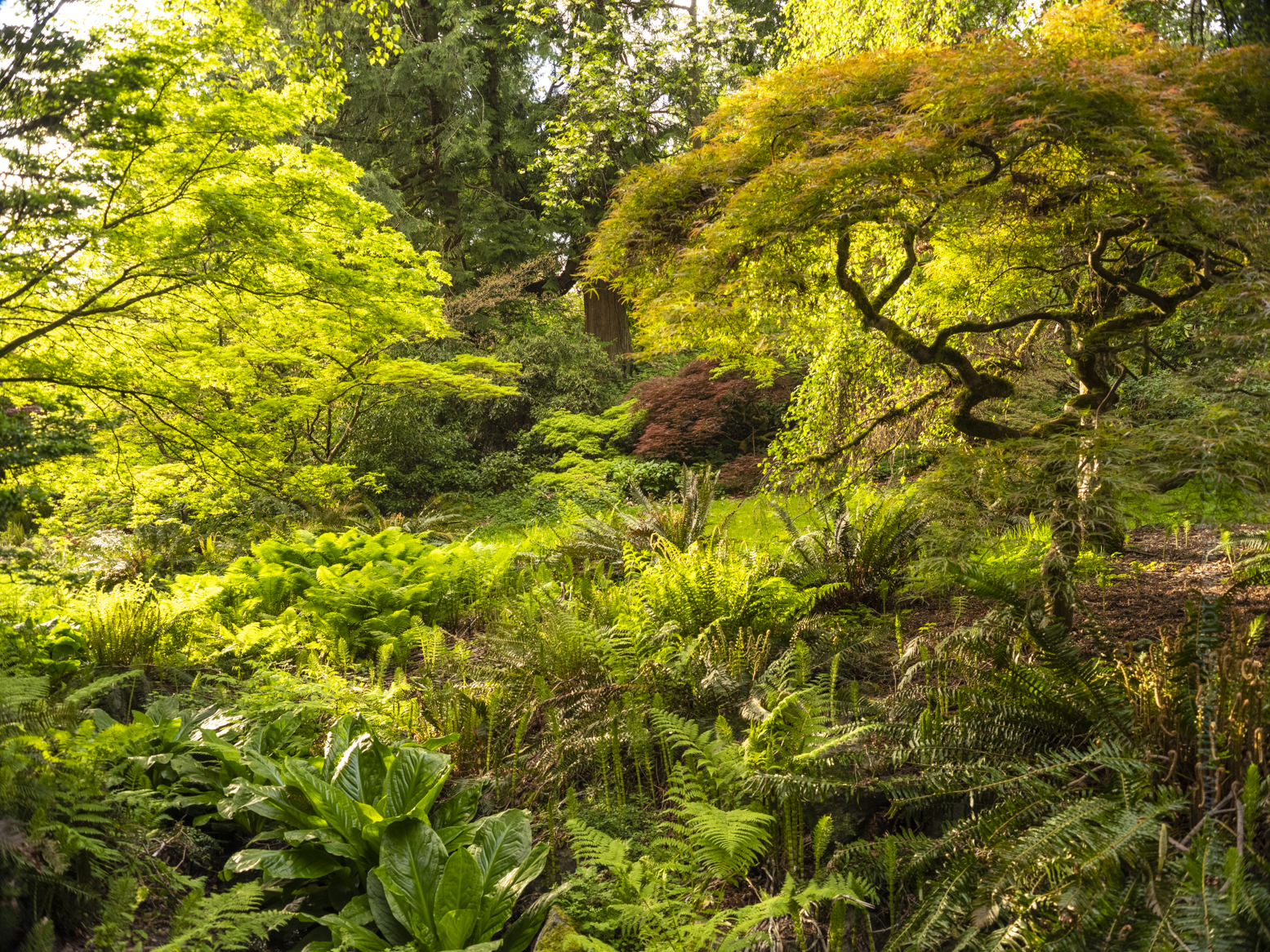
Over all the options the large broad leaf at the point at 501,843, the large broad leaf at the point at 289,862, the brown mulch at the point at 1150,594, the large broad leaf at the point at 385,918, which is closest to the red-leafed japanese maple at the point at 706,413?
the brown mulch at the point at 1150,594

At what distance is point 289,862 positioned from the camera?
2.47 metres

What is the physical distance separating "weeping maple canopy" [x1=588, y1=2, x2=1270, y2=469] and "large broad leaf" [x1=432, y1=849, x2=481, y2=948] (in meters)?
2.25

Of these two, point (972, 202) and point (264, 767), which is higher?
point (972, 202)

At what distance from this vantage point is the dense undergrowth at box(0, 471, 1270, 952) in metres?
1.81

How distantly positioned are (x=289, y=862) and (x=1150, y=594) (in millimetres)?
3840

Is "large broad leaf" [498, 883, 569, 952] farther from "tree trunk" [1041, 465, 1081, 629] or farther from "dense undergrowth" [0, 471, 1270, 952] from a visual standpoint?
"tree trunk" [1041, 465, 1081, 629]

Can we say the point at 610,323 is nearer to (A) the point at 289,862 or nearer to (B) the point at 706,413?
(B) the point at 706,413

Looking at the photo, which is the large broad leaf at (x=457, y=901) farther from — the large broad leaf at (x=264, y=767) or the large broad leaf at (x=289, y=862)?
the large broad leaf at (x=264, y=767)

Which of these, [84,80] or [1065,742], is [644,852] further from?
[84,80]

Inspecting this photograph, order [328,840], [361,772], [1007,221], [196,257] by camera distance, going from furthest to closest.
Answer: [196,257] < [1007,221] < [361,772] < [328,840]

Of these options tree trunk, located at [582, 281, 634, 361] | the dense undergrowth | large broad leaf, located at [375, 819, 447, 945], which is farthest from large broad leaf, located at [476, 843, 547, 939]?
tree trunk, located at [582, 281, 634, 361]

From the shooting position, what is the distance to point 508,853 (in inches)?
97.7

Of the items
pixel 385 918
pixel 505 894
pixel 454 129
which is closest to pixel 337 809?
pixel 385 918

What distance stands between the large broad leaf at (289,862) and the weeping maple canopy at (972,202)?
2.44m
